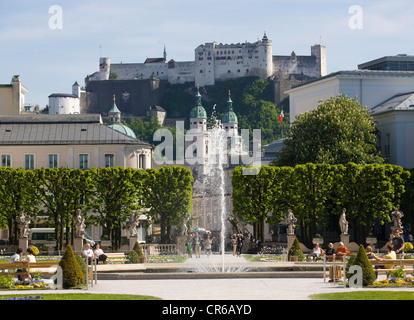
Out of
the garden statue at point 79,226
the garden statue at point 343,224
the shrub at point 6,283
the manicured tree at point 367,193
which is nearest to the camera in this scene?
the shrub at point 6,283

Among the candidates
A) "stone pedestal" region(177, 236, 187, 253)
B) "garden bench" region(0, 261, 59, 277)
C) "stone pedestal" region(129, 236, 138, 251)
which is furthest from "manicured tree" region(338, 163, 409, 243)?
"garden bench" region(0, 261, 59, 277)

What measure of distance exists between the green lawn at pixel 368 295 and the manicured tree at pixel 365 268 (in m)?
2.38

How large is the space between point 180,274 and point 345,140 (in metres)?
36.4

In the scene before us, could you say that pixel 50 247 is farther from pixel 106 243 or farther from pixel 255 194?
Answer: pixel 255 194

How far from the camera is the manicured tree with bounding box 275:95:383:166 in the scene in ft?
225

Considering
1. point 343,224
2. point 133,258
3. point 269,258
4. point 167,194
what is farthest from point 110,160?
point 133,258

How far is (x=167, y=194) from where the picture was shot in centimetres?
7006

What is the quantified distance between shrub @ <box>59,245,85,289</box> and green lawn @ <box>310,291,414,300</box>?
27.0ft

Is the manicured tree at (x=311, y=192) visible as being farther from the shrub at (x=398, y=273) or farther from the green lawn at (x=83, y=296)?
the green lawn at (x=83, y=296)

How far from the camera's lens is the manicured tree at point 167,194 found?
68938 mm

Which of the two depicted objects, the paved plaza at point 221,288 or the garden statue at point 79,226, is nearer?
the paved plaza at point 221,288

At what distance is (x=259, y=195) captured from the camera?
65.9 m

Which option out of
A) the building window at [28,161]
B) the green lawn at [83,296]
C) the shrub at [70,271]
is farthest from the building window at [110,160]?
the green lawn at [83,296]
